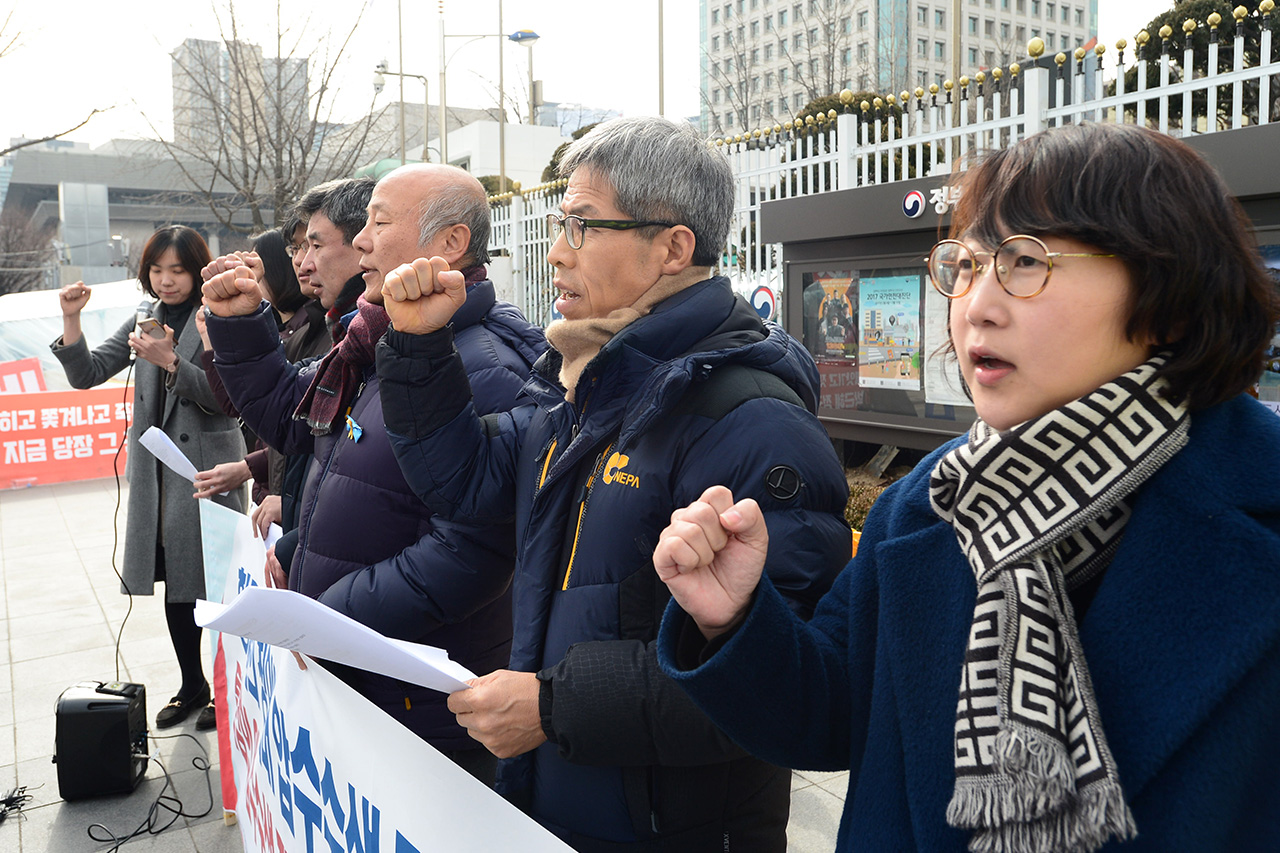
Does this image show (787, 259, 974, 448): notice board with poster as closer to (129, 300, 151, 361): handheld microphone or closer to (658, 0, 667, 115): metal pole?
(129, 300, 151, 361): handheld microphone

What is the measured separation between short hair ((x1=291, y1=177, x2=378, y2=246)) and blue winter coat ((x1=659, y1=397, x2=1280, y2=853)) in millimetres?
2430

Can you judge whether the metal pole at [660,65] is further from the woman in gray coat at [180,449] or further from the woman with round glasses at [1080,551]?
the woman with round glasses at [1080,551]

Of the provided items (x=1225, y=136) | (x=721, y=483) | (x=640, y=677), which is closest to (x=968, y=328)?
(x=721, y=483)

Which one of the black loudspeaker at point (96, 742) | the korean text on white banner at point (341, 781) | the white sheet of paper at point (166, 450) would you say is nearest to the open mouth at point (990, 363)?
the korean text on white banner at point (341, 781)

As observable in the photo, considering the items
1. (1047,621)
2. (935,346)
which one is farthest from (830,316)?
(1047,621)

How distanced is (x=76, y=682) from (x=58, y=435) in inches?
307

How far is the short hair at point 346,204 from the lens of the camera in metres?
3.30

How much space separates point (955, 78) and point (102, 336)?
1382 centimetres

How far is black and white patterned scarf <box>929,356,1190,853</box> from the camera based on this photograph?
99 centimetres

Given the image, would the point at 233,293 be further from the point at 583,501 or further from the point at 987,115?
the point at 987,115

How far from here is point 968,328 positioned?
117cm

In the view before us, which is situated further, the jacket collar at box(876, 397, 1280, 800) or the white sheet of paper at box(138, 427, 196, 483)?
the white sheet of paper at box(138, 427, 196, 483)

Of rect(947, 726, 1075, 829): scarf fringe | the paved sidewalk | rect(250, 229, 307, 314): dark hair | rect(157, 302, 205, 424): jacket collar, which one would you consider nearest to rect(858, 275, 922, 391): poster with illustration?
the paved sidewalk

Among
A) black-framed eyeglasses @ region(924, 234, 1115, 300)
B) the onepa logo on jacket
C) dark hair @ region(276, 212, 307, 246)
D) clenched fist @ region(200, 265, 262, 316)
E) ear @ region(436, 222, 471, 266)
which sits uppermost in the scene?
dark hair @ region(276, 212, 307, 246)
